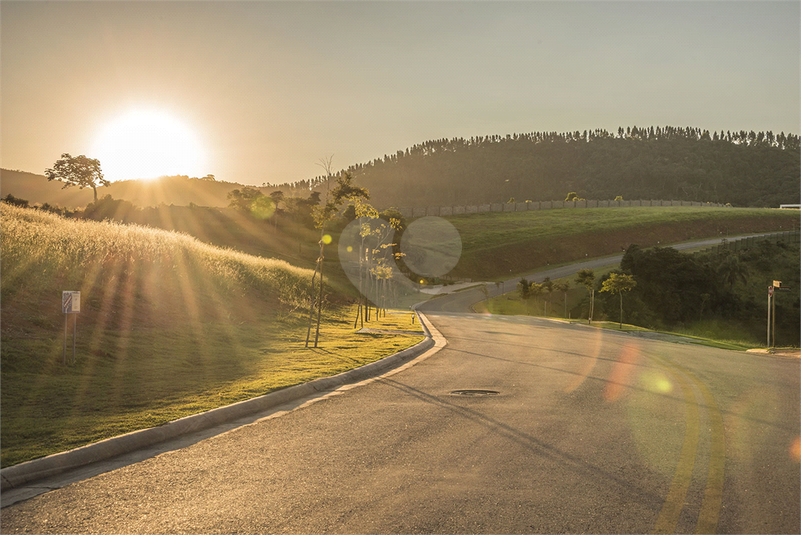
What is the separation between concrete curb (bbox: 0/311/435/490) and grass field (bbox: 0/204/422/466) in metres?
0.31

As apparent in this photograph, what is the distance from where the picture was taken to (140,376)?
1208cm

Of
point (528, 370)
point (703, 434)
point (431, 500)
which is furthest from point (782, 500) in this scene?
point (528, 370)

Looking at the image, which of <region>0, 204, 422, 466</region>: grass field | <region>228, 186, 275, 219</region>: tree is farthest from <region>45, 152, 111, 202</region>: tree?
<region>0, 204, 422, 466</region>: grass field

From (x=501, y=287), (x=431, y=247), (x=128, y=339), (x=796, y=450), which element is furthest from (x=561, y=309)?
(x=796, y=450)

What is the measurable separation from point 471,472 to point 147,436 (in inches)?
160

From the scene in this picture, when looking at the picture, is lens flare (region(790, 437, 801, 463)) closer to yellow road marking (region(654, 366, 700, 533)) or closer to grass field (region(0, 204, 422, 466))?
yellow road marking (region(654, 366, 700, 533))

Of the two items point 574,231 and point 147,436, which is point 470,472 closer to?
point 147,436

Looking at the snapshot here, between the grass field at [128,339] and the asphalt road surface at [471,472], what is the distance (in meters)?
1.71

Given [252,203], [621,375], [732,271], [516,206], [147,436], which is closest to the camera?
[147,436]

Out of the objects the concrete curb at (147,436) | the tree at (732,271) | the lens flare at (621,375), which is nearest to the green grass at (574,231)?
the tree at (732,271)

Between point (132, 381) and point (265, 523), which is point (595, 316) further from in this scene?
point (265, 523)

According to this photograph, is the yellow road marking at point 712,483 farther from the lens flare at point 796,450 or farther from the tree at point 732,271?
the tree at point 732,271

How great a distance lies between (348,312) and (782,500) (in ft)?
121

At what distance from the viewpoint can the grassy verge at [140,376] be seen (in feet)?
24.9
